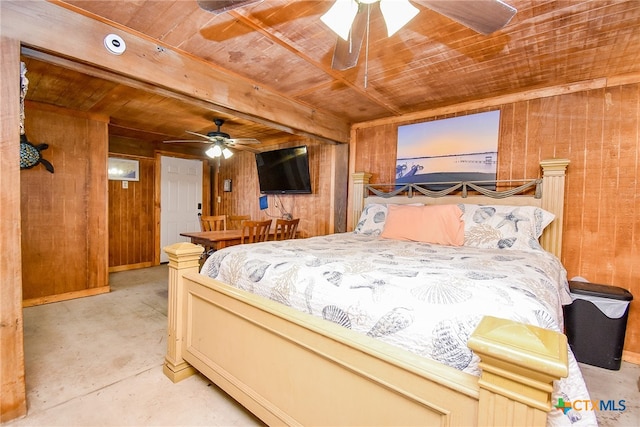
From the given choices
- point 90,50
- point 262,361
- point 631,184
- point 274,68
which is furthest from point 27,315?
point 631,184

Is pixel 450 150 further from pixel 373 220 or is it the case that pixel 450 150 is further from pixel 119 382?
pixel 119 382

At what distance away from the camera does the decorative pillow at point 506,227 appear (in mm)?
2170

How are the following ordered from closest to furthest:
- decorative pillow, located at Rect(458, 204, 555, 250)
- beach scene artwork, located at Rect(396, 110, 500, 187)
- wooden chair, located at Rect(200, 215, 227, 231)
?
decorative pillow, located at Rect(458, 204, 555, 250) < beach scene artwork, located at Rect(396, 110, 500, 187) < wooden chair, located at Rect(200, 215, 227, 231)

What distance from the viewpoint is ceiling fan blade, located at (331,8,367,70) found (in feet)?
4.76

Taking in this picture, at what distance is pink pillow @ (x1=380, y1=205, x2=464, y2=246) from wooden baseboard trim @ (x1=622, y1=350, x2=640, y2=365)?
1.51 metres

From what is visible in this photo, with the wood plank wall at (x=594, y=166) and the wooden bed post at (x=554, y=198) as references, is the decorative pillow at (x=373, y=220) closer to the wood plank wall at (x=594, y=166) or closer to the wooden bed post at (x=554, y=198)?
the wood plank wall at (x=594, y=166)

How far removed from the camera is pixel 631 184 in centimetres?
222

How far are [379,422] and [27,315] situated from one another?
3.60 meters

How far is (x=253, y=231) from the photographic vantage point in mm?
3248

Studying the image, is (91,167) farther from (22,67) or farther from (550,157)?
(550,157)

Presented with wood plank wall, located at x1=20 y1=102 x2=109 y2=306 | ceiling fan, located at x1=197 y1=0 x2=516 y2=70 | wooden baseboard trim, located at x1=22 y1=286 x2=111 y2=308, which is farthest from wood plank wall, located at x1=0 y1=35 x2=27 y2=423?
wood plank wall, located at x1=20 y1=102 x2=109 y2=306

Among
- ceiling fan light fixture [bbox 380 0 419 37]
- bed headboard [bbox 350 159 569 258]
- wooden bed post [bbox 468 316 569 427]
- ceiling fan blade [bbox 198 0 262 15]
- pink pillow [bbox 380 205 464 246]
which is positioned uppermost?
ceiling fan light fixture [bbox 380 0 419 37]

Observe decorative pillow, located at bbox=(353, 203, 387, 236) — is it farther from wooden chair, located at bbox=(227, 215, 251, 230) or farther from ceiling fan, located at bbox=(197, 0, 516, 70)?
wooden chair, located at bbox=(227, 215, 251, 230)

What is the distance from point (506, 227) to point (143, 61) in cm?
287
